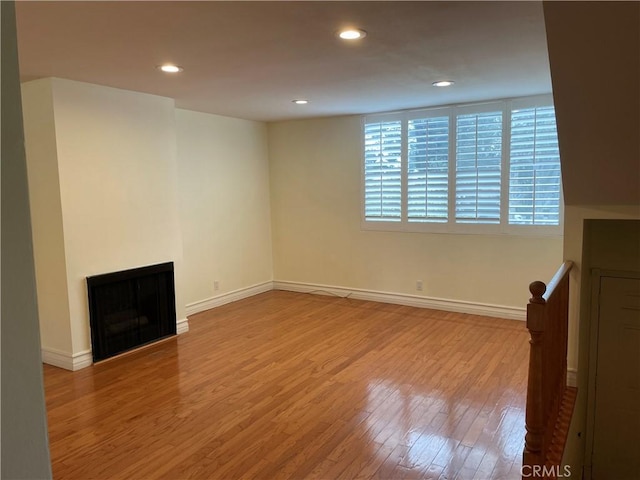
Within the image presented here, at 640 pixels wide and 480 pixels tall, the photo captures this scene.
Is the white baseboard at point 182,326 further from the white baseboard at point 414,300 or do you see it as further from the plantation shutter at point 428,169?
the plantation shutter at point 428,169

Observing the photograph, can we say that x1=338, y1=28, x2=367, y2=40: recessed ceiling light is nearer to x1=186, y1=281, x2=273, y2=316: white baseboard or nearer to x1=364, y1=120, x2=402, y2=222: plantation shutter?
x1=364, y1=120, x2=402, y2=222: plantation shutter

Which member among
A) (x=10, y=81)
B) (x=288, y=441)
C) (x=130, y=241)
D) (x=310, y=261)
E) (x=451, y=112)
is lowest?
(x=288, y=441)

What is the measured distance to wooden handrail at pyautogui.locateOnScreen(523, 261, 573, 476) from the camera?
6.16ft

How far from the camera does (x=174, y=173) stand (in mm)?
4652

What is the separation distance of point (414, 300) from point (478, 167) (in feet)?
5.73

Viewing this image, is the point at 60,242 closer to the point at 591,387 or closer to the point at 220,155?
the point at 220,155

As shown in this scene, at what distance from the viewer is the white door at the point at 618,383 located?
122 inches

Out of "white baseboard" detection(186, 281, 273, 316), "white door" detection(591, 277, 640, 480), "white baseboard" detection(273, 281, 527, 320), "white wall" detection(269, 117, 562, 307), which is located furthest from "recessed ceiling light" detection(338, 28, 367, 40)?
"white baseboard" detection(186, 281, 273, 316)

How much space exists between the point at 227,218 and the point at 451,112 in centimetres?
296

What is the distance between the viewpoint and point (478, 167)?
503 cm

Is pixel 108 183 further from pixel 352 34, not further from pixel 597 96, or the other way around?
pixel 597 96

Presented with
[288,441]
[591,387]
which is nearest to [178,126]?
[288,441]

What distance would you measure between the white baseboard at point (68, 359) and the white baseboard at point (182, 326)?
3.03 ft

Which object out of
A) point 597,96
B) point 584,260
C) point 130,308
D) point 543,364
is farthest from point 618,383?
point 130,308
